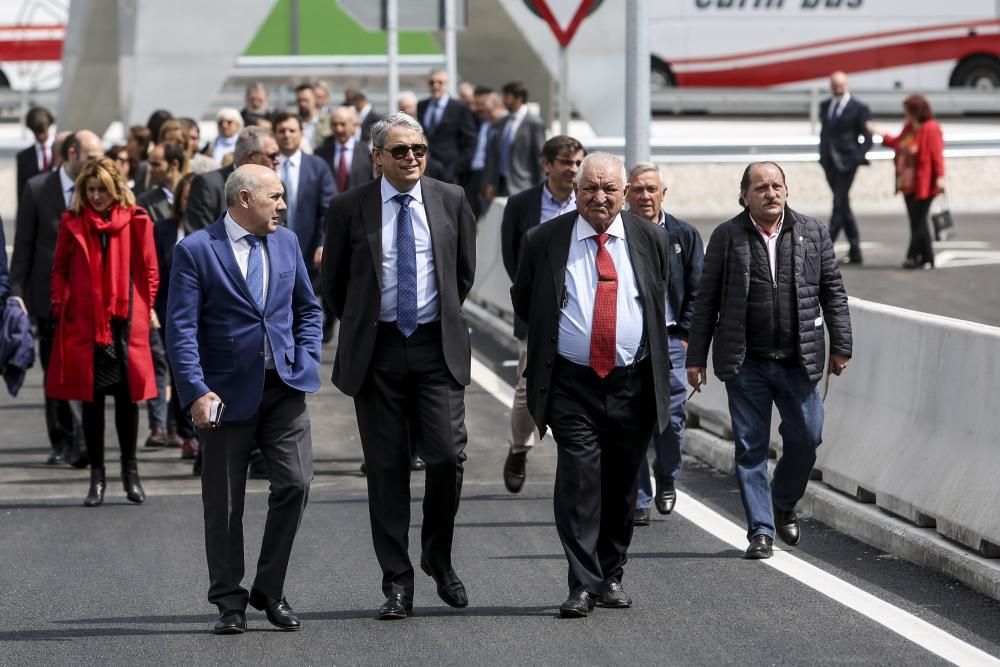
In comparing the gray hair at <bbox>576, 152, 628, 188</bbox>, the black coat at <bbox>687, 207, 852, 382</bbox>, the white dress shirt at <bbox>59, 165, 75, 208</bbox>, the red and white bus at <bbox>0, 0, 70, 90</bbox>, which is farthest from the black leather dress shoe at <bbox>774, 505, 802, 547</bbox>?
the red and white bus at <bbox>0, 0, 70, 90</bbox>

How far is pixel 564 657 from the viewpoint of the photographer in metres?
6.59

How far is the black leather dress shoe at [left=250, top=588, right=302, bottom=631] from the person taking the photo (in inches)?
279

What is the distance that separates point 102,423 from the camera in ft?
32.7

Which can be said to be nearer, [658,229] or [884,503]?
[658,229]

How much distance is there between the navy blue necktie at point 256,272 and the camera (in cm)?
721

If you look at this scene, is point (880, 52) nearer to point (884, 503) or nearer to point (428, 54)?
point (428, 54)

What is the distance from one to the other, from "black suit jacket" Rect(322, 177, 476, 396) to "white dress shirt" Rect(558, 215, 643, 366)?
0.41 metres

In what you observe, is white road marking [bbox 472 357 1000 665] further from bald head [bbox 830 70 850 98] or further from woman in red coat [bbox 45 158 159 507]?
bald head [bbox 830 70 850 98]

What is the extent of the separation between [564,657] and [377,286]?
165cm

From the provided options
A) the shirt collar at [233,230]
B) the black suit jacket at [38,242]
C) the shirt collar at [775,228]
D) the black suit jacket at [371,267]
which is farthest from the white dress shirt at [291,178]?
the shirt collar at [233,230]

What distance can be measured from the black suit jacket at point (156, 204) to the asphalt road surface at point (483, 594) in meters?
1.95

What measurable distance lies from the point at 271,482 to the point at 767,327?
2.39 meters

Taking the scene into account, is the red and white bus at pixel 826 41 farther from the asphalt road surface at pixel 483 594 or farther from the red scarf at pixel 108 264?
the red scarf at pixel 108 264

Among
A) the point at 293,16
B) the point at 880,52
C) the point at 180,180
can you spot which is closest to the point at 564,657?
the point at 180,180
